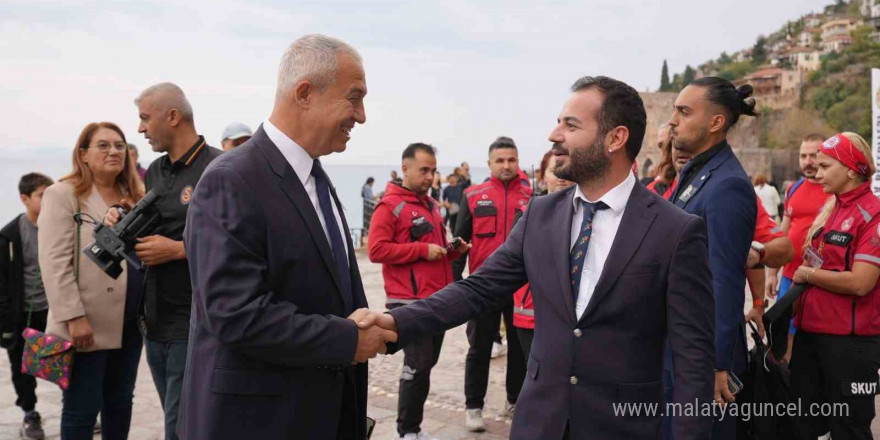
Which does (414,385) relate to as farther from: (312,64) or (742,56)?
(742,56)

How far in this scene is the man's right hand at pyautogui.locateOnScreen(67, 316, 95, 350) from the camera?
435 centimetres

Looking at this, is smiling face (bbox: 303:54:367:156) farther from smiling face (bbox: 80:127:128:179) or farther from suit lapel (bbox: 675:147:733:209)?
smiling face (bbox: 80:127:128:179)

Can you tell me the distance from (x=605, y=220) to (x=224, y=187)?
57.3 inches

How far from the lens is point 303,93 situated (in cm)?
262

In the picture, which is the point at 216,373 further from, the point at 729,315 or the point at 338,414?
the point at 729,315

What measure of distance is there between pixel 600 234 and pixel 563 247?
161 mm

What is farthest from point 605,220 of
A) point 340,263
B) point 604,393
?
point 340,263

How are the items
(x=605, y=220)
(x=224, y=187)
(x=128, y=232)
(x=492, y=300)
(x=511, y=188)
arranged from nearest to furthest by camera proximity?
(x=224, y=187)
(x=605, y=220)
(x=492, y=300)
(x=128, y=232)
(x=511, y=188)

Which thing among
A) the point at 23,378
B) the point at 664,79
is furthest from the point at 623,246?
the point at 664,79

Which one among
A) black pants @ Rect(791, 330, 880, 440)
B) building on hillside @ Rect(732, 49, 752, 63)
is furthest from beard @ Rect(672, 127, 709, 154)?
building on hillside @ Rect(732, 49, 752, 63)

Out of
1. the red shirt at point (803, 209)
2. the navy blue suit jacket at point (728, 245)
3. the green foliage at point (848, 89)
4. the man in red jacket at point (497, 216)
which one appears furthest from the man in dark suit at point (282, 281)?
the green foliage at point (848, 89)

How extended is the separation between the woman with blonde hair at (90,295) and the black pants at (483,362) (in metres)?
2.68

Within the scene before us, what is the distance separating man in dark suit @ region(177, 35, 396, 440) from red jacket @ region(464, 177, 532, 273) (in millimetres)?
3959

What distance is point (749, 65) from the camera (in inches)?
5458
